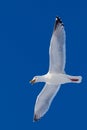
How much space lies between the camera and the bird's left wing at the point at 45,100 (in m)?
→ 26.7

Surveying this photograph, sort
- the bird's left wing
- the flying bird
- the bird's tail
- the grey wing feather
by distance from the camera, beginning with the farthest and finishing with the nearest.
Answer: the bird's left wing
the bird's tail
the flying bird
the grey wing feather

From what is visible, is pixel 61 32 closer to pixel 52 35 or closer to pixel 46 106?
pixel 52 35

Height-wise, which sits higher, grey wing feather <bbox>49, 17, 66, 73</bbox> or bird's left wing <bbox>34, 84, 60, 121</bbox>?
grey wing feather <bbox>49, 17, 66, 73</bbox>

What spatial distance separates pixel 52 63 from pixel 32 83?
1.21m

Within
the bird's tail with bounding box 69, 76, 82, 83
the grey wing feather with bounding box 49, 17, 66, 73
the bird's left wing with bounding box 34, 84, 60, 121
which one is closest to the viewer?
the grey wing feather with bounding box 49, 17, 66, 73

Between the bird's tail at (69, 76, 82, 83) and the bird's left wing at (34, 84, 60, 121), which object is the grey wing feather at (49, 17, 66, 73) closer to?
the bird's tail at (69, 76, 82, 83)

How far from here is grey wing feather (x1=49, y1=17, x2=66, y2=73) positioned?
24.5m

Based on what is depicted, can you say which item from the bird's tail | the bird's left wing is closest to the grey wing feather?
the bird's tail

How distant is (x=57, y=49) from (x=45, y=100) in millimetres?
2776

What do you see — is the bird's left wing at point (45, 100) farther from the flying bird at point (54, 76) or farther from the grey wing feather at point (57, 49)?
the grey wing feather at point (57, 49)

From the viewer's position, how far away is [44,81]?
26.0m

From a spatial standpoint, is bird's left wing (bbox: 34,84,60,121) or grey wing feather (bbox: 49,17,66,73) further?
bird's left wing (bbox: 34,84,60,121)

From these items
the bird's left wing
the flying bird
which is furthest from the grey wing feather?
the bird's left wing

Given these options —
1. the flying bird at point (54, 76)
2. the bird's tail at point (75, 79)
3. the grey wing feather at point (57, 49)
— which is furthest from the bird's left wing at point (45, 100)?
the bird's tail at point (75, 79)
